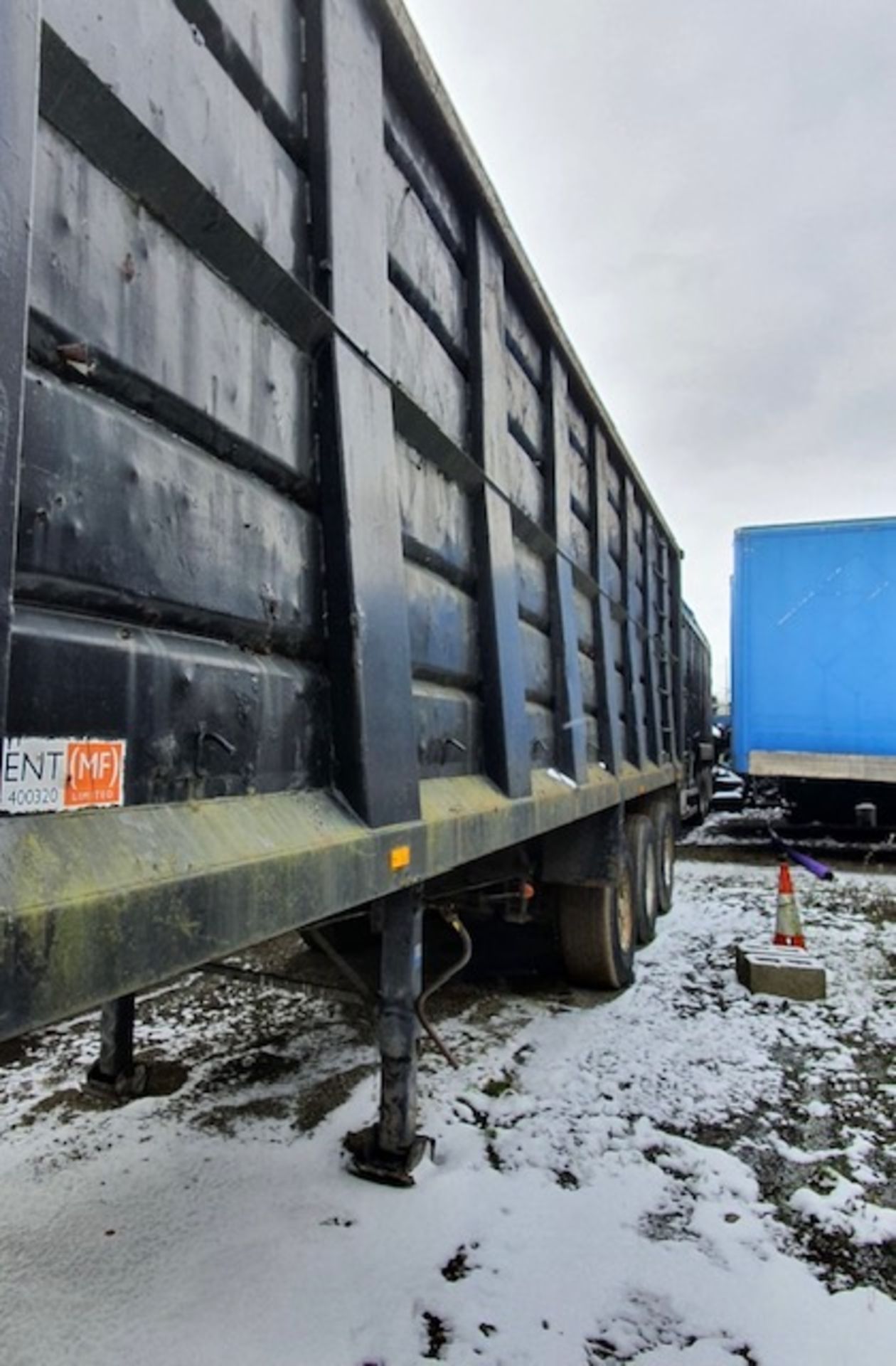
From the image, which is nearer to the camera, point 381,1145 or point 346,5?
point 346,5

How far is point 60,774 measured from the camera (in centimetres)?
115

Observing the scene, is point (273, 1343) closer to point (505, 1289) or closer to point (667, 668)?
point (505, 1289)

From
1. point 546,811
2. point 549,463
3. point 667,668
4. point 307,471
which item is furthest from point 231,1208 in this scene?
point 667,668

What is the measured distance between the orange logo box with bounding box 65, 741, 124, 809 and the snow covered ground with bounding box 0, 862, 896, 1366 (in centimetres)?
162

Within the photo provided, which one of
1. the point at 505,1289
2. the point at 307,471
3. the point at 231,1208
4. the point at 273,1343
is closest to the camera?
the point at 307,471

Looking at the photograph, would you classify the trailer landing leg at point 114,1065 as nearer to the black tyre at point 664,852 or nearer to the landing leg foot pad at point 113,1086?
the landing leg foot pad at point 113,1086

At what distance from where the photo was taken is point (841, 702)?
9.71 m

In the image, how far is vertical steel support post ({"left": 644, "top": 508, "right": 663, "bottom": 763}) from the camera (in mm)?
6707

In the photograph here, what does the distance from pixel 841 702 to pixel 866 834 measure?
3.59 meters

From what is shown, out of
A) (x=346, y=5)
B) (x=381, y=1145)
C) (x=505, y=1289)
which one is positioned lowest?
(x=505, y=1289)

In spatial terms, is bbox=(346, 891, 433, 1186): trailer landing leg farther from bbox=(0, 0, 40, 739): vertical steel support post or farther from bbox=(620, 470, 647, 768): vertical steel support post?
bbox=(620, 470, 647, 768): vertical steel support post

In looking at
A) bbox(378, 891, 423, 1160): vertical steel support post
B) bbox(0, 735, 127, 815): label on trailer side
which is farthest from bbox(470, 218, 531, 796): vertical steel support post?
bbox(0, 735, 127, 815): label on trailer side

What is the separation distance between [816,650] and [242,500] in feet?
31.0

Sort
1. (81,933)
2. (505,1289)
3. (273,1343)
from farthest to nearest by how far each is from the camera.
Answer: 1. (505,1289)
2. (273,1343)
3. (81,933)
